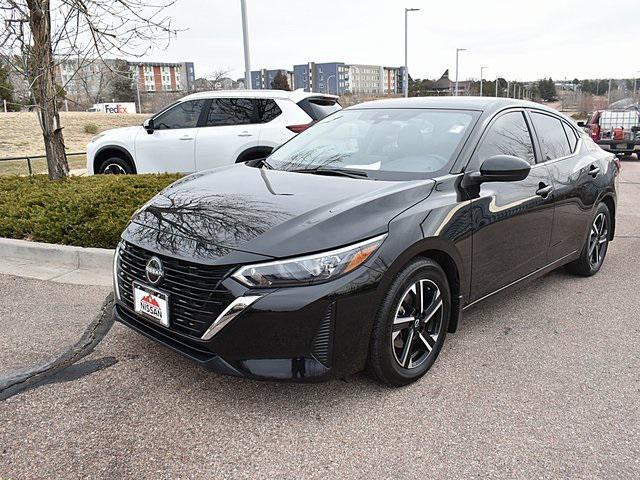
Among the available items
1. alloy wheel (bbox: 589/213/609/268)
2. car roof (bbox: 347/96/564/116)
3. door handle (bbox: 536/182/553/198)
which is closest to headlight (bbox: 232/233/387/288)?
car roof (bbox: 347/96/564/116)

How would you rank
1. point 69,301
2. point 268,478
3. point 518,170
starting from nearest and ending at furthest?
point 268,478 → point 518,170 → point 69,301

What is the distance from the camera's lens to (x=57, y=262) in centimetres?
560

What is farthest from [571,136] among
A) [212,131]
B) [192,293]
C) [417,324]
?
[212,131]

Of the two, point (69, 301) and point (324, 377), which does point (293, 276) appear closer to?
point (324, 377)

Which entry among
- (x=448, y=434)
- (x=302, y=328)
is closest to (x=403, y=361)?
(x=448, y=434)

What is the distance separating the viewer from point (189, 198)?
3.48 m

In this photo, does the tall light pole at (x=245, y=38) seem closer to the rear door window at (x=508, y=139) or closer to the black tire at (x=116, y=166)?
the black tire at (x=116, y=166)

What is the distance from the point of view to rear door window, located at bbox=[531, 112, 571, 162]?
→ 4.49 metres

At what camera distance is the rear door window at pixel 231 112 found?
870 centimetres

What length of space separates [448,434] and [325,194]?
1.40 metres

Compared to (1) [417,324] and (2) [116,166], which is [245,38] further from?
(1) [417,324]

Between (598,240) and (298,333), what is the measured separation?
12.4 feet

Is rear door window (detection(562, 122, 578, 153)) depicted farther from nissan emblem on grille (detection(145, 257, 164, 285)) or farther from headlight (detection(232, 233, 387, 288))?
nissan emblem on grille (detection(145, 257, 164, 285))

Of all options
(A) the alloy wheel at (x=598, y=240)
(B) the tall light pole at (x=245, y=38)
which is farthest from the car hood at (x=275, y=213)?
(B) the tall light pole at (x=245, y=38)
